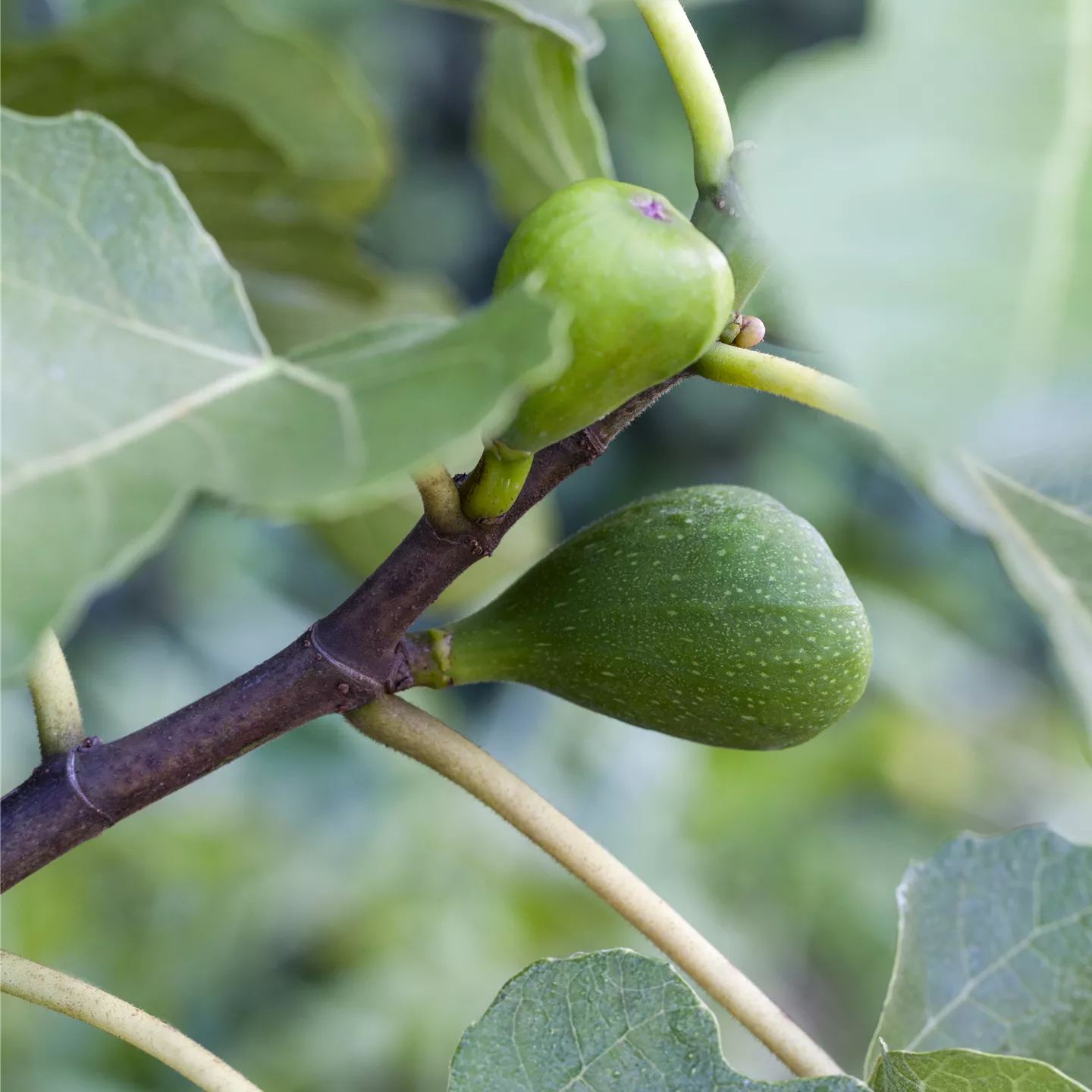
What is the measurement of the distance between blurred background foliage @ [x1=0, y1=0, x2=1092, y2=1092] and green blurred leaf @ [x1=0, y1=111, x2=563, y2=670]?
0.40 metres

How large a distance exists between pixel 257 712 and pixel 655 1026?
6.5 inches

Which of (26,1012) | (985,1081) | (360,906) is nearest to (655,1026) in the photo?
(985,1081)

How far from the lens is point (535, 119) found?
561mm

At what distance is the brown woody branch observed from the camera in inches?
14.4

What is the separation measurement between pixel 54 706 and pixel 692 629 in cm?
22

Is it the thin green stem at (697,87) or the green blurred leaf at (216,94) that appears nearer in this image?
the thin green stem at (697,87)

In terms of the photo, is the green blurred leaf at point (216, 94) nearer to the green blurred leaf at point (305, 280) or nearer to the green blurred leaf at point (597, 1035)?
the green blurred leaf at point (305, 280)

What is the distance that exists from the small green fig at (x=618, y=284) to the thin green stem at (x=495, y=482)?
1.1 inches

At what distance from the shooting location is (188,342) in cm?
30

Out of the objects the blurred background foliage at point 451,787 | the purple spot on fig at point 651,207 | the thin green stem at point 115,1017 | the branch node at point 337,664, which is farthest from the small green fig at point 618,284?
the blurred background foliage at point 451,787

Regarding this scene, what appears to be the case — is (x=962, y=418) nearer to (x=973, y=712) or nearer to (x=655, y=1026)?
(x=655, y=1026)

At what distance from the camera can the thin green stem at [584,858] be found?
400mm

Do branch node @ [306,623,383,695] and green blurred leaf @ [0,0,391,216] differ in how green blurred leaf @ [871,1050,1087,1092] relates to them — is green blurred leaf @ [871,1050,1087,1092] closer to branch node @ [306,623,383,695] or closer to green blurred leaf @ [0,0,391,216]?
branch node @ [306,623,383,695]

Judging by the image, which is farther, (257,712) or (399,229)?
(399,229)
